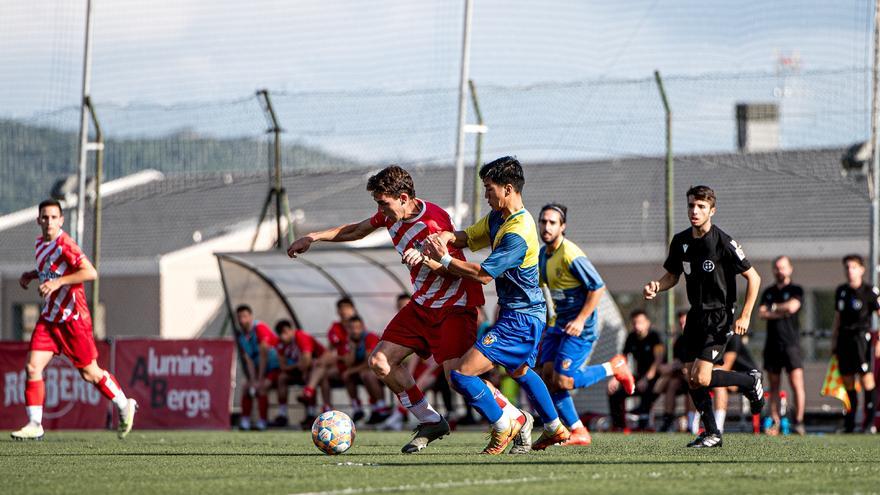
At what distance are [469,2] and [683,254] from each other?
9.78 metres

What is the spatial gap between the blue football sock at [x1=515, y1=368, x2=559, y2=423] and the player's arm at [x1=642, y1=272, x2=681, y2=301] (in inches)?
39.3

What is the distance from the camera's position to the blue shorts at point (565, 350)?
464 inches

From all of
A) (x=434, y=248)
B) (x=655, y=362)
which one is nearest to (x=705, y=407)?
(x=434, y=248)

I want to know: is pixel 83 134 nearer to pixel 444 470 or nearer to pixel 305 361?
pixel 305 361

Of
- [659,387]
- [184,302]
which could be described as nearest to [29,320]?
[184,302]

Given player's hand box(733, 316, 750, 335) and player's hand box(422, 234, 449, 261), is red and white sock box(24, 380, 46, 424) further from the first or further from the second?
player's hand box(733, 316, 750, 335)

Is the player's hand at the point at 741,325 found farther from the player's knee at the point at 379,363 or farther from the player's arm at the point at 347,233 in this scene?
the player's arm at the point at 347,233

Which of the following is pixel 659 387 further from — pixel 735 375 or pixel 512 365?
pixel 512 365

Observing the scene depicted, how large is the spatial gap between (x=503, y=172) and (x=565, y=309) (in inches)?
120

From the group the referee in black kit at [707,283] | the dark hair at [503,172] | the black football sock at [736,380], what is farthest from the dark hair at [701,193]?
the dark hair at [503,172]

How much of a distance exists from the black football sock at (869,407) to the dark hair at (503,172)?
8653mm

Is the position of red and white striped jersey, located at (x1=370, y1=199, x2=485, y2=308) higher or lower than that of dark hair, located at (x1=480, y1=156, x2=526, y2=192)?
lower

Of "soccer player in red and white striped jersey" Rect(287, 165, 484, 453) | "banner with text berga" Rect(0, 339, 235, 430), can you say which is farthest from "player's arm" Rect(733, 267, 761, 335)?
"banner with text berga" Rect(0, 339, 235, 430)

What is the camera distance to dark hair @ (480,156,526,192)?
918 centimetres
